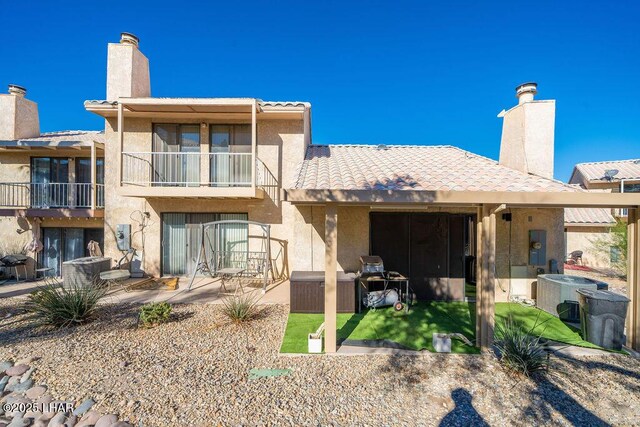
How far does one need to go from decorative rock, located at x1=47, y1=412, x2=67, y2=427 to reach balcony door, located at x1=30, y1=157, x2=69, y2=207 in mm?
11230

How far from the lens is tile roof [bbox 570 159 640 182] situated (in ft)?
60.1

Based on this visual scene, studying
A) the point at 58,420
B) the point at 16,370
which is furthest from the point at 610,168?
the point at 16,370

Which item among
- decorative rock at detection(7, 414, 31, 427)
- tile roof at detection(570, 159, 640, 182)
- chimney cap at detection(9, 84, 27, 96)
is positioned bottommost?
decorative rock at detection(7, 414, 31, 427)

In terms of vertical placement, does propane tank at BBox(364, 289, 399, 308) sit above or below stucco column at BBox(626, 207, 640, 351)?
below

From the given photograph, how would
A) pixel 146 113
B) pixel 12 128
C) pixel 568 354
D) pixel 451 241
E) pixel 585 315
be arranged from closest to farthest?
1. pixel 568 354
2. pixel 585 315
3. pixel 451 241
4. pixel 146 113
5. pixel 12 128

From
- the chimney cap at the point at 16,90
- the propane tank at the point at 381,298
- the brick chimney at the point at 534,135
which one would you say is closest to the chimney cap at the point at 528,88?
the brick chimney at the point at 534,135

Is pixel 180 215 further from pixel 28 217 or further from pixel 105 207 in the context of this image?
pixel 28 217

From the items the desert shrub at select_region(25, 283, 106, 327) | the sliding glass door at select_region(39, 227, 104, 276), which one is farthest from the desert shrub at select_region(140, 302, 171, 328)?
the sliding glass door at select_region(39, 227, 104, 276)

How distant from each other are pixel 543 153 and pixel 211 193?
10218mm

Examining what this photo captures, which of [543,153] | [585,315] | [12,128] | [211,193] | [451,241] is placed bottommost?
[585,315]

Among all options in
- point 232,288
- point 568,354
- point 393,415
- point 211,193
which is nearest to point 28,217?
point 211,193

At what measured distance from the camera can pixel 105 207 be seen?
11.2 metres

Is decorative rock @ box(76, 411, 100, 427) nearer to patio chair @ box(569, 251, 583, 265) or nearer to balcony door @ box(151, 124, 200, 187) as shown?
balcony door @ box(151, 124, 200, 187)

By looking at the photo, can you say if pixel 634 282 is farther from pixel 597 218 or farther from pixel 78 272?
pixel 597 218
